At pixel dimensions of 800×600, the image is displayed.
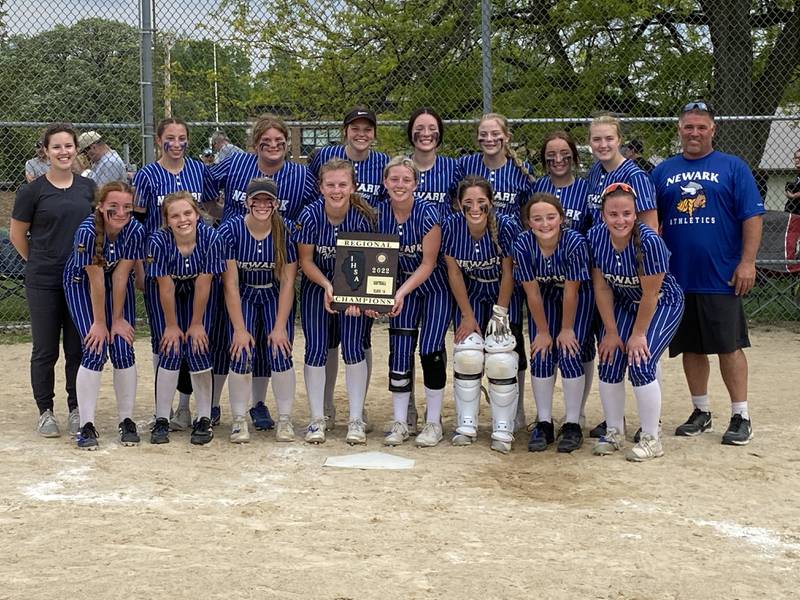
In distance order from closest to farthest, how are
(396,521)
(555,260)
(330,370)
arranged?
1. (396,521)
2. (555,260)
3. (330,370)

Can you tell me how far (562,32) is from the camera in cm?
1100

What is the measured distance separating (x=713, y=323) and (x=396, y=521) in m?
2.16

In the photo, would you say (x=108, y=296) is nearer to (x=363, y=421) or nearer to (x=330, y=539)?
(x=363, y=421)

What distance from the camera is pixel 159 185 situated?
5320mm

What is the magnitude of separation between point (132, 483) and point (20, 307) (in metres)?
5.89

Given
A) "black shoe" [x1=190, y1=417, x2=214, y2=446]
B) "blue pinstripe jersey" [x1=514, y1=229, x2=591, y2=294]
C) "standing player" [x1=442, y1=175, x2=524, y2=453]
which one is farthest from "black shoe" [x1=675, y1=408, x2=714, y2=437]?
"black shoe" [x1=190, y1=417, x2=214, y2=446]

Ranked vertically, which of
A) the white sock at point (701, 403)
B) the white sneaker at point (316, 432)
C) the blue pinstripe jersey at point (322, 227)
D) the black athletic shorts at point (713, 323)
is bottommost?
the white sneaker at point (316, 432)

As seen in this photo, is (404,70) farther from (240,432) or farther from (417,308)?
(240,432)

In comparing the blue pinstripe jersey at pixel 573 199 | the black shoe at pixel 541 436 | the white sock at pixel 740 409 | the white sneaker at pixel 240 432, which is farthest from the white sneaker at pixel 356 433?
the white sock at pixel 740 409

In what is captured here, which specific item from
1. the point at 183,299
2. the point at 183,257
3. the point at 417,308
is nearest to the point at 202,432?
the point at 183,299

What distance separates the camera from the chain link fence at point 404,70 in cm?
854

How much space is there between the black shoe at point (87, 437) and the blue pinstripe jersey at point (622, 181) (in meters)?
2.69

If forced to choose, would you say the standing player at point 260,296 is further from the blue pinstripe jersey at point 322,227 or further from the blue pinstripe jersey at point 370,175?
the blue pinstripe jersey at point 370,175

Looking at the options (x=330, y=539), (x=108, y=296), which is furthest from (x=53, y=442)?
(x=330, y=539)
